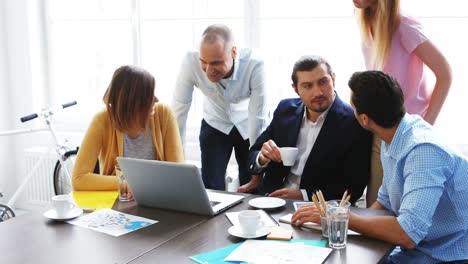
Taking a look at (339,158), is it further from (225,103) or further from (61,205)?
(61,205)

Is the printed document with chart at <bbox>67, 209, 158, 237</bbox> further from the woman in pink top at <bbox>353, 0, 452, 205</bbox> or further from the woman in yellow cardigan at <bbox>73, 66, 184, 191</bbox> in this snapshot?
the woman in pink top at <bbox>353, 0, 452, 205</bbox>

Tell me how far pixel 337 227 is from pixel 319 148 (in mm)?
839

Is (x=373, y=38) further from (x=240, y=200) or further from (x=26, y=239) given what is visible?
(x=26, y=239)

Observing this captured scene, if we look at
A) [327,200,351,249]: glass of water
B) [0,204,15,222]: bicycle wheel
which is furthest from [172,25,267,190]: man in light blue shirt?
[0,204,15,222]: bicycle wheel

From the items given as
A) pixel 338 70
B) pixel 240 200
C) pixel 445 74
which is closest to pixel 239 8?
pixel 338 70

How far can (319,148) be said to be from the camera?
2229mm

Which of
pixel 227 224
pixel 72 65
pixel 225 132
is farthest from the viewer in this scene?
pixel 72 65

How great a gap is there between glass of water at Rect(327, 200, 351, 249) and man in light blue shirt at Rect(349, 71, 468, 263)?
0.07m

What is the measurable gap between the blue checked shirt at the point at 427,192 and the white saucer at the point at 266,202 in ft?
1.25

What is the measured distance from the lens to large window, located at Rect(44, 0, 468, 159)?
296cm

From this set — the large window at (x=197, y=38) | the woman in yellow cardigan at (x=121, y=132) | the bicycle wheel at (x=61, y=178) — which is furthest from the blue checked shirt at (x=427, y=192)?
the bicycle wheel at (x=61, y=178)

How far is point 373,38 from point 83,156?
1381 mm

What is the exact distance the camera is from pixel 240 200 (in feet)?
6.16

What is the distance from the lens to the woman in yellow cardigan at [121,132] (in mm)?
2100
